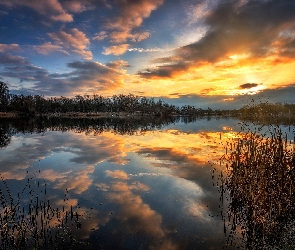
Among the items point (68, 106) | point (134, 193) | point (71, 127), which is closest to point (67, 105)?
point (68, 106)

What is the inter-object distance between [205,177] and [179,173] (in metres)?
1.86

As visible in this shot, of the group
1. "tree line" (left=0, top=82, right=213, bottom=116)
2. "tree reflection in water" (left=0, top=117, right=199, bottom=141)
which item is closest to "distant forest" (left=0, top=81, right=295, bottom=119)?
"tree line" (left=0, top=82, right=213, bottom=116)

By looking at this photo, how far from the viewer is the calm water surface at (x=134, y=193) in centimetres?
789

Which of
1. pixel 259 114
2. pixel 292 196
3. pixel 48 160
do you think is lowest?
pixel 48 160

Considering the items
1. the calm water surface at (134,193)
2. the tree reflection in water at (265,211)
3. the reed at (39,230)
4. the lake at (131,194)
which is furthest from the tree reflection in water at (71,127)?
the tree reflection in water at (265,211)

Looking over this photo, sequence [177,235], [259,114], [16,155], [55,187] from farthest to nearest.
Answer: [16,155]
[55,187]
[259,114]
[177,235]

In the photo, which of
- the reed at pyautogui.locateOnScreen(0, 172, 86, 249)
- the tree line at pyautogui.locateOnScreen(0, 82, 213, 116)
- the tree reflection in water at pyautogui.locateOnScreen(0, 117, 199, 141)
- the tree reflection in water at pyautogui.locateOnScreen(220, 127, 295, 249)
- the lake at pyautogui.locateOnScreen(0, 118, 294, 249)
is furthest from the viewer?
the tree line at pyautogui.locateOnScreen(0, 82, 213, 116)

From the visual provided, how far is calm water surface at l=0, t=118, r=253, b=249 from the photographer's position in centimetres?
789

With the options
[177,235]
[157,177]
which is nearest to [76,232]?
[177,235]

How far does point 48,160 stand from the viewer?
20.6 meters

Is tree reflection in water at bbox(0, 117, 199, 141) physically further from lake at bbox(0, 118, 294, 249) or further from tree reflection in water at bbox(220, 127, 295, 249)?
tree reflection in water at bbox(220, 127, 295, 249)

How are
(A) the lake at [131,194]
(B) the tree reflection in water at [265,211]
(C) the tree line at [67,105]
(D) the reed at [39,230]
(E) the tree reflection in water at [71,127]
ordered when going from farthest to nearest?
(C) the tree line at [67,105] → (E) the tree reflection in water at [71,127] → (A) the lake at [131,194] → (B) the tree reflection in water at [265,211] → (D) the reed at [39,230]

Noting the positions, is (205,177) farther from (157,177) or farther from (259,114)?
(259,114)

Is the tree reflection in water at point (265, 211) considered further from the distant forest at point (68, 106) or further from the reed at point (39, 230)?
the distant forest at point (68, 106)
